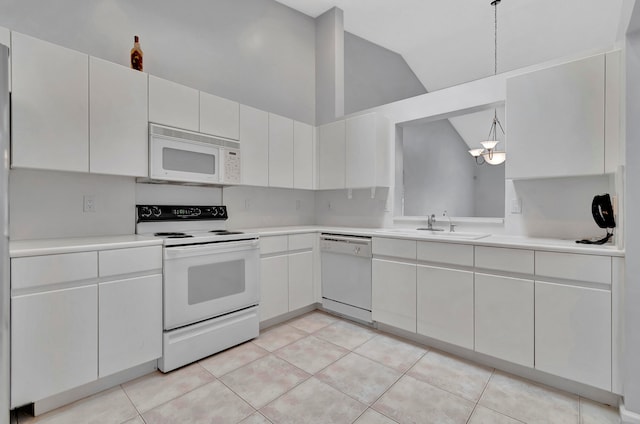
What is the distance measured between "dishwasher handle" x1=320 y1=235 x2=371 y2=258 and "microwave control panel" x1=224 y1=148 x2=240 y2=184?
3.53 feet

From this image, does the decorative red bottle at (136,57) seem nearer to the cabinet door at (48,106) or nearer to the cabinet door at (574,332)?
the cabinet door at (48,106)

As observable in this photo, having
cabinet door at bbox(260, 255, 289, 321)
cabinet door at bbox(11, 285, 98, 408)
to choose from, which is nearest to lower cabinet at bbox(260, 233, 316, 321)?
cabinet door at bbox(260, 255, 289, 321)

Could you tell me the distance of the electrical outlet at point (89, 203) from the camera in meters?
2.30

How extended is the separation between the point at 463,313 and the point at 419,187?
9.08 ft

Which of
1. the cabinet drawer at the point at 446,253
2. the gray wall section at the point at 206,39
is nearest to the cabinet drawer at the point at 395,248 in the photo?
the cabinet drawer at the point at 446,253

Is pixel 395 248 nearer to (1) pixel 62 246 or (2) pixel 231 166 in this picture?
(2) pixel 231 166

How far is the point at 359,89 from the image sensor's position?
4473 millimetres

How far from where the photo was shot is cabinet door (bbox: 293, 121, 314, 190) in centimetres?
351

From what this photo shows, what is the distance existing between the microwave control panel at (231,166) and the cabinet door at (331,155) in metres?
1.13

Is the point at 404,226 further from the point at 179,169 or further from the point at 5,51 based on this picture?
the point at 5,51

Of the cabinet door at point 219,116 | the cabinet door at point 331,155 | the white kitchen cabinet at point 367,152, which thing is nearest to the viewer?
the cabinet door at point 219,116

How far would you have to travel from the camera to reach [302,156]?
359 cm

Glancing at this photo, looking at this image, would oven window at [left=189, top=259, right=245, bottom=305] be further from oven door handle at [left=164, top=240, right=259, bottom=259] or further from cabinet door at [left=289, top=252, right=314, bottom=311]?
cabinet door at [left=289, top=252, right=314, bottom=311]

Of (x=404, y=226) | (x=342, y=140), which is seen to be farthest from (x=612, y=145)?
(x=342, y=140)
